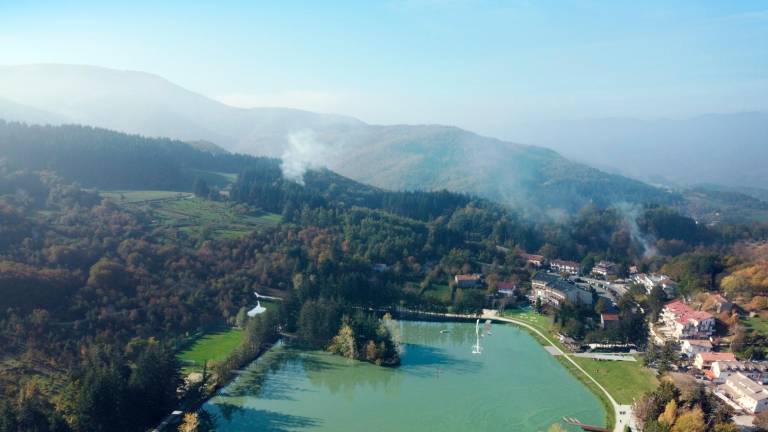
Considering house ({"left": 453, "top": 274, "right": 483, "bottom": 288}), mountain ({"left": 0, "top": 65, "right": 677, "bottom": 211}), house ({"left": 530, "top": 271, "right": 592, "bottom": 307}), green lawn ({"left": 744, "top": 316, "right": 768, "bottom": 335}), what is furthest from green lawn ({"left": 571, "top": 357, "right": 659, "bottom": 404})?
mountain ({"left": 0, "top": 65, "right": 677, "bottom": 211})

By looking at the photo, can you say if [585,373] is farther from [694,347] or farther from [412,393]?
[412,393]

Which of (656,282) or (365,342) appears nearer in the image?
(365,342)

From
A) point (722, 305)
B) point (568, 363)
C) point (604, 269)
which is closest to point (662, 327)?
point (722, 305)

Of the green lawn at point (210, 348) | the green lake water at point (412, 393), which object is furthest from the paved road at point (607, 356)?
the green lawn at point (210, 348)

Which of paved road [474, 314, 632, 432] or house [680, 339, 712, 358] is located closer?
paved road [474, 314, 632, 432]

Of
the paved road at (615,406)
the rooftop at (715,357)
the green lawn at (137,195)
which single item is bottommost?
the paved road at (615,406)

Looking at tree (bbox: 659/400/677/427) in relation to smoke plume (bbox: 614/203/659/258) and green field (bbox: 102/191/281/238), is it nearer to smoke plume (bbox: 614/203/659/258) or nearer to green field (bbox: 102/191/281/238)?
green field (bbox: 102/191/281/238)

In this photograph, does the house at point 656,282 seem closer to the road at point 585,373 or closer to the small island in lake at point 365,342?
the road at point 585,373
